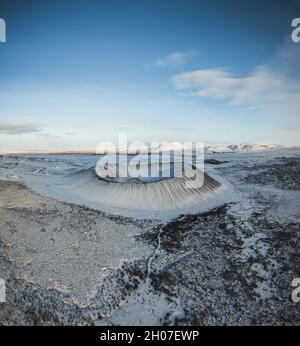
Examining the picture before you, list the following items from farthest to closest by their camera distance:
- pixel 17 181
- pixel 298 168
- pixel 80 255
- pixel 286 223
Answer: pixel 298 168 → pixel 17 181 → pixel 286 223 → pixel 80 255

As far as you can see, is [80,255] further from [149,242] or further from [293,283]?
[293,283]

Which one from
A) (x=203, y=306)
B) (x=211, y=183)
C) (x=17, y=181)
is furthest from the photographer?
(x=17, y=181)

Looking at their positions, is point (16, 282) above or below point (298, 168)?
below
